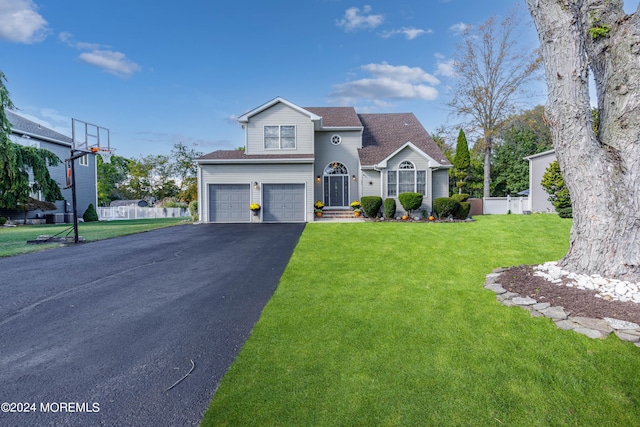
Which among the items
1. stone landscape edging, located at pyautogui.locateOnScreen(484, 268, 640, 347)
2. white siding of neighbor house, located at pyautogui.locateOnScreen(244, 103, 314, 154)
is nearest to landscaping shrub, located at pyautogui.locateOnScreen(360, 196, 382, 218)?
white siding of neighbor house, located at pyautogui.locateOnScreen(244, 103, 314, 154)

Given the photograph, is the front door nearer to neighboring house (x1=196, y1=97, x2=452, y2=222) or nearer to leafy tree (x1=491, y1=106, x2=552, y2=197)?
neighboring house (x1=196, y1=97, x2=452, y2=222)

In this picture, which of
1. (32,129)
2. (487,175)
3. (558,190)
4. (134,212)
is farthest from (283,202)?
(32,129)

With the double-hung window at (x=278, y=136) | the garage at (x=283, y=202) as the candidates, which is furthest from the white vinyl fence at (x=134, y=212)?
the garage at (x=283, y=202)

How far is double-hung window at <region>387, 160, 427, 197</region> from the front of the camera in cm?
1523

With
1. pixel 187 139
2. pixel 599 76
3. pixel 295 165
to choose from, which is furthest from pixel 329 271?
pixel 187 139

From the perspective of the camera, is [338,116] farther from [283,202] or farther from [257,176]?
[283,202]

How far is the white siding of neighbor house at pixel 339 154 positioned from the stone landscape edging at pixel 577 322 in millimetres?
12990

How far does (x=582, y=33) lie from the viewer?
4344 mm

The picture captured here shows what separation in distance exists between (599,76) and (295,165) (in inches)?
474

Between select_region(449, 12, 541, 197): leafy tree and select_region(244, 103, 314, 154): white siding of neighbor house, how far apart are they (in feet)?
44.2

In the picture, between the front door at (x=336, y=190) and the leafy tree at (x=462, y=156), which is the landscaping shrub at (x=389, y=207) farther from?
the leafy tree at (x=462, y=156)

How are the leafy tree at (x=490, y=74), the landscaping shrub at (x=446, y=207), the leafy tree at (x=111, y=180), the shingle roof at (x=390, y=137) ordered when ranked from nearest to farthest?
the landscaping shrub at (x=446, y=207) → the shingle roof at (x=390, y=137) → the leafy tree at (x=490, y=74) → the leafy tree at (x=111, y=180)

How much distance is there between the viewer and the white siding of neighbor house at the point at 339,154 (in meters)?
16.9

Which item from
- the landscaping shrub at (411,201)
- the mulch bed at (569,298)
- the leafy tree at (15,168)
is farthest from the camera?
the leafy tree at (15,168)
